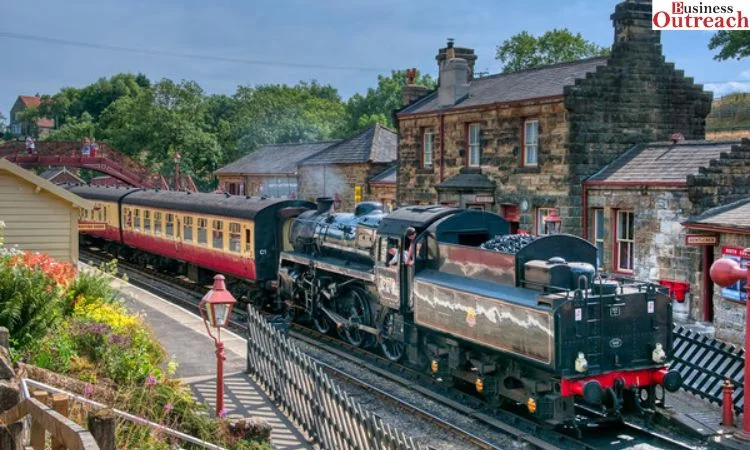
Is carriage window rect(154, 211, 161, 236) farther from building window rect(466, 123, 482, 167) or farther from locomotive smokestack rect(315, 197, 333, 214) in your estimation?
building window rect(466, 123, 482, 167)

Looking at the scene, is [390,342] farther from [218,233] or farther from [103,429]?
[103,429]

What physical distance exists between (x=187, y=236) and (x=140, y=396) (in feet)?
51.3

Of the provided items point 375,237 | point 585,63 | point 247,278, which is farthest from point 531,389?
point 585,63

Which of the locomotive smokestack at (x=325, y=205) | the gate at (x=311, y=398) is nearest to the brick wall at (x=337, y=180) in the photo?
the locomotive smokestack at (x=325, y=205)

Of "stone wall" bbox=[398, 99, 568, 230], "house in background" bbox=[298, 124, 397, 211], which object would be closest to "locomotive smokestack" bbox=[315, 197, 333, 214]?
"stone wall" bbox=[398, 99, 568, 230]

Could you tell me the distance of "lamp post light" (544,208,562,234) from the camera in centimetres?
2235

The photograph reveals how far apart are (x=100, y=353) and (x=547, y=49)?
58.2 m

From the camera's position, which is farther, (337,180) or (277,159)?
(277,159)

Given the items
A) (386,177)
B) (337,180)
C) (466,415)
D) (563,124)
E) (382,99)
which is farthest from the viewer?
(382,99)

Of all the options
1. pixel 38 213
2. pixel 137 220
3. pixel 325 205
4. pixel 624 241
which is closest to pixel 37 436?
pixel 325 205

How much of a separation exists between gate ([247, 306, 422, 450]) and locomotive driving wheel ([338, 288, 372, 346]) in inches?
99.4

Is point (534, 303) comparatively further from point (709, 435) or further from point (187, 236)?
point (187, 236)

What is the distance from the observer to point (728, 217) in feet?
57.2

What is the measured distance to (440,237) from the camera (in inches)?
543
